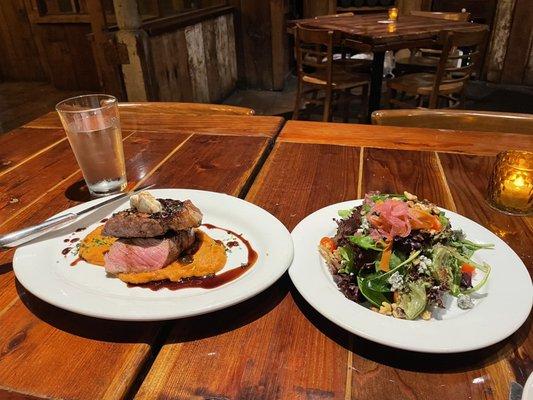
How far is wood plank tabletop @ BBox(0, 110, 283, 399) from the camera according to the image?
575 millimetres

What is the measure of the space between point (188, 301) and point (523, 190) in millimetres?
797

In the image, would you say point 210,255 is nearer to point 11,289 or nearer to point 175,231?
point 175,231

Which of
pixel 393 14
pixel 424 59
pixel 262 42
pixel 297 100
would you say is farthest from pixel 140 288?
pixel 262 42

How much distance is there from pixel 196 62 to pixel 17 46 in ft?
13.3

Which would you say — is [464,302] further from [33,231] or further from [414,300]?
[33,231]

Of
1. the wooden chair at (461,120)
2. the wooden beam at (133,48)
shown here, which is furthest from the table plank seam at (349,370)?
the wooden beam at (133,48)

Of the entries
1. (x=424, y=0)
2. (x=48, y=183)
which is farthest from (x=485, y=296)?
(x=424, y=0)

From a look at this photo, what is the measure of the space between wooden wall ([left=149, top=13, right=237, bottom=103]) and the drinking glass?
2979mm

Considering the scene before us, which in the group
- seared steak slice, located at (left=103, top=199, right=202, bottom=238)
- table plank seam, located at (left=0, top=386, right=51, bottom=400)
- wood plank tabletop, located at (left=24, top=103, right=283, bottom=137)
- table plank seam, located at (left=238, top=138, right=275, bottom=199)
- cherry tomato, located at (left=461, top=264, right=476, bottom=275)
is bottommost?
table plank seam, located at (left=238, top=138, right=275, bottom=199)

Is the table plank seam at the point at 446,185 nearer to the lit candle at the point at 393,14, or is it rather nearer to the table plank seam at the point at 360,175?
the table plank seam at the point at 360,175

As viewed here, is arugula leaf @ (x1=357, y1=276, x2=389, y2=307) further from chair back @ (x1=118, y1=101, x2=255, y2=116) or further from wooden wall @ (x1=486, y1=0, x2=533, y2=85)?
wooden wall @ (x1=486, y1=0, x2=533, y2=85)

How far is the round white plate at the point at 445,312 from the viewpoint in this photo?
57cm

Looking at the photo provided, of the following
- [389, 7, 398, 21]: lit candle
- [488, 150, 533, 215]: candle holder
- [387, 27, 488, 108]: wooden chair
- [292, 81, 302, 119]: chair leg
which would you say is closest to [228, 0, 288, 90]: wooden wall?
[292, 81, 302, 119]: chair leg

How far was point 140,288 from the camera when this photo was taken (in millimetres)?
707
